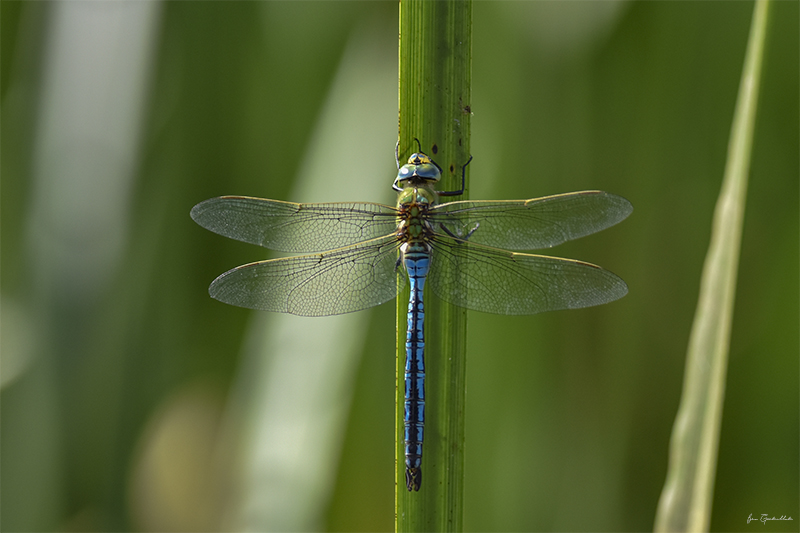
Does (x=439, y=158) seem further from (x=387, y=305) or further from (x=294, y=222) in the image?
(x=387, y=305)

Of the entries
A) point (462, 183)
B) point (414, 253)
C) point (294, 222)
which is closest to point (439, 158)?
point (462, 183)

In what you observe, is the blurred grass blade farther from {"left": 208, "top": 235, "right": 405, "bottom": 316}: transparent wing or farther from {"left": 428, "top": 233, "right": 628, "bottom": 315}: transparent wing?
{"left": 208, "top": 235, "right": 405, "bottom": 316}: transparent wing

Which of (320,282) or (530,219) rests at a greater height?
(530,219)

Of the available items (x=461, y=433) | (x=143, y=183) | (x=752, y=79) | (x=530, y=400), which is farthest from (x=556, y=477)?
(x=143, y=183)

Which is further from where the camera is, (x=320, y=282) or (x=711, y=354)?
(x=320, y=282)

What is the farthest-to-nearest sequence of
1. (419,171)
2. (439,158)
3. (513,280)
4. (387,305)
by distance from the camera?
(387,305)
(513,280)
(419,171)
(439,158)

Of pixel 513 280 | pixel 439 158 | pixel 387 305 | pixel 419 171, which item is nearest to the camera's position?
pixel 439 158

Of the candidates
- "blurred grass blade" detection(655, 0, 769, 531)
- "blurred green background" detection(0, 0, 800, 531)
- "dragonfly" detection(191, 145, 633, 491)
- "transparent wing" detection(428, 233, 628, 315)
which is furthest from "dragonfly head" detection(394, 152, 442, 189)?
"blurred grass blade" detection(655, 0, 769, 531)
